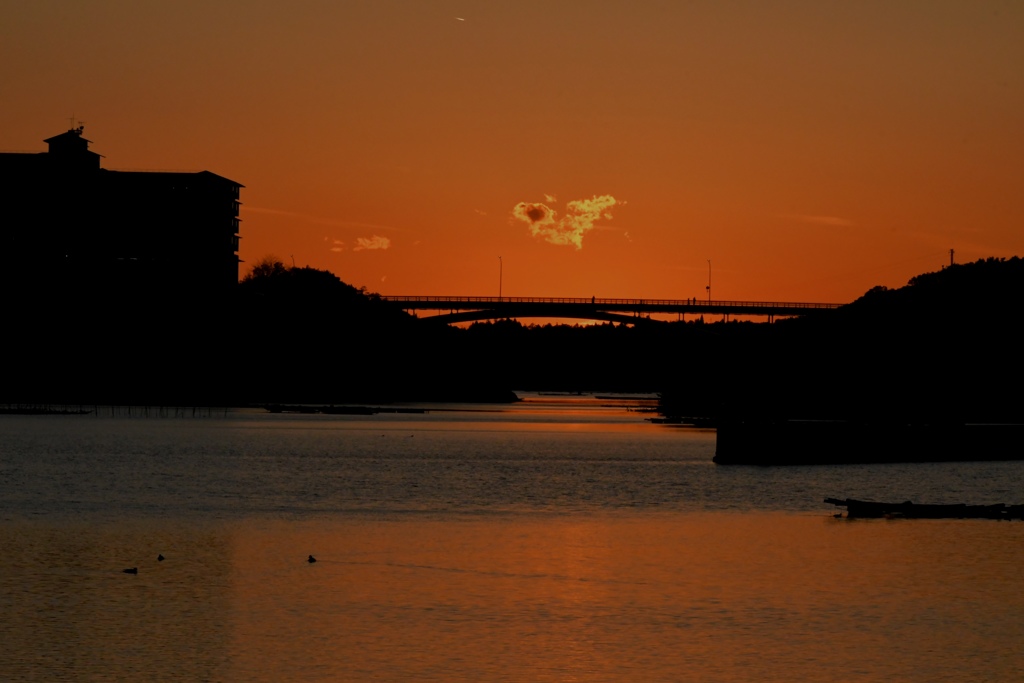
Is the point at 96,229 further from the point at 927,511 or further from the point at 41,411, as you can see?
the point at 927,511

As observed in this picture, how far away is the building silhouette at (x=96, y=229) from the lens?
186 metres

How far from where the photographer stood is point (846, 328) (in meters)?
170

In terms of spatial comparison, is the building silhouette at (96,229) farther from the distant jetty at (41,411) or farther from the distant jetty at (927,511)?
the distant jetty at (927,511)

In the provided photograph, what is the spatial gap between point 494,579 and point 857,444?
58448 mm

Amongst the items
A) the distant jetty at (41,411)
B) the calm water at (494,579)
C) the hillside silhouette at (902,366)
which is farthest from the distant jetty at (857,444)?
the distant jetty at (41,411)

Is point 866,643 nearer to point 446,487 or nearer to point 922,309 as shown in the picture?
point 446,487

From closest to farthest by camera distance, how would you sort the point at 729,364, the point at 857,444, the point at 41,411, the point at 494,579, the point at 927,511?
the point at 494,579 → the point at 927,511 → the point at 857,444 → the point at 41,411 → the point at 729,364

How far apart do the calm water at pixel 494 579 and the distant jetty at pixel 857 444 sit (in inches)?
446

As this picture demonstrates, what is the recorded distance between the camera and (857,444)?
295 ft

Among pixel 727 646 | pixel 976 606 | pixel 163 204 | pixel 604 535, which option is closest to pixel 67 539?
pixel 604 535

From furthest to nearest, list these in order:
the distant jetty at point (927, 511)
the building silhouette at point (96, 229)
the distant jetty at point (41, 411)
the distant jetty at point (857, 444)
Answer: the building silhouette at point (96, 229)
the distant jetty at point (41, 411)
the distant jetty at point (857, 444)
the distant jetty at point (927, 511)

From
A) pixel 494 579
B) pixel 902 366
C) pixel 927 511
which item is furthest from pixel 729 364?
pixel 494 579

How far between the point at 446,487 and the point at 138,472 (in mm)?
16873

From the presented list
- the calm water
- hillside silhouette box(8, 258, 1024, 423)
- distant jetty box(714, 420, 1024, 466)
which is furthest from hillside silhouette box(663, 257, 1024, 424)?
the calm water
